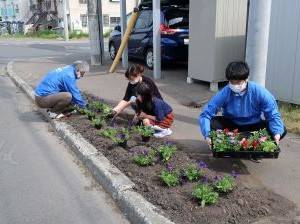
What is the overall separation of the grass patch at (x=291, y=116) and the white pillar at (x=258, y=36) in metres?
1.15

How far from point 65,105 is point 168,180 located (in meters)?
3.63

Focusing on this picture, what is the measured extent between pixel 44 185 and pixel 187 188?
171 centimetres

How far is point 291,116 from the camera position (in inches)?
272

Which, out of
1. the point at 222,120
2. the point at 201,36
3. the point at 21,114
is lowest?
the point at 21,114

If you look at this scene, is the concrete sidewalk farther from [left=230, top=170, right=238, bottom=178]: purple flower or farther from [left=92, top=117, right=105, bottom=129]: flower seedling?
[left=92, top=117, right=105, bottom=129]: flower seedling

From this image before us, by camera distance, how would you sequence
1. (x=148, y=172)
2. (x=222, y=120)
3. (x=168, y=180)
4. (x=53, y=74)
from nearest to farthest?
(x=168, y=180)
(x=148, y=172)
(x=222, y=120)
(x=53, y=74)

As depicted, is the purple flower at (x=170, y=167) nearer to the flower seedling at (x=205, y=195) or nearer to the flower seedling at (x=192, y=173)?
the flower seedling at (x=192, y=173)

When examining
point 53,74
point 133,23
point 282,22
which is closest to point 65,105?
point 53,74

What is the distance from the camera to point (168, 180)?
419cm

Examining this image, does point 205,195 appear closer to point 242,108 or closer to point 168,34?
point 242,108

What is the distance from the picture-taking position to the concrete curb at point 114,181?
3727mm

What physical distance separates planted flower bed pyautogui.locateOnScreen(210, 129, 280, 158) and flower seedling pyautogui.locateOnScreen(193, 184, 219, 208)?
779 mm

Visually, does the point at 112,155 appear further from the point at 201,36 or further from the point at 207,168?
the point at 201,36

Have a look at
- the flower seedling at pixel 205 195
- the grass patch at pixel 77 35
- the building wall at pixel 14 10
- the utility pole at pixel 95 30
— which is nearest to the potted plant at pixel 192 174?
the flower seedling at pixel 205 195
